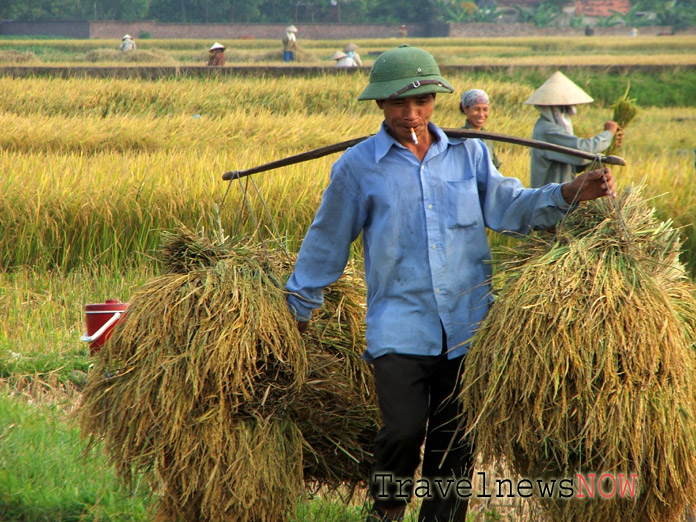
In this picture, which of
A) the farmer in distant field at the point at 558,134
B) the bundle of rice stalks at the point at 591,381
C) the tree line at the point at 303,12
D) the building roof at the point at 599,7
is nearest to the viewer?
the bundle of rice stalks at the point at 591,381

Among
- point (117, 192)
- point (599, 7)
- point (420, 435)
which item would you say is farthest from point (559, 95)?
point (599, 7)

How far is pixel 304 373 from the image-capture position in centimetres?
246

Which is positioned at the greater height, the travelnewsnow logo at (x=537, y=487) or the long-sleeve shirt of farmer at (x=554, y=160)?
the long-sleeve shirt of farmer at (x=554, y=160)

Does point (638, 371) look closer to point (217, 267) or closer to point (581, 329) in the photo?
point (581, 329)

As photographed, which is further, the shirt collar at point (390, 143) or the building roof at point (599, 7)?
the building roof at point (599, 7)

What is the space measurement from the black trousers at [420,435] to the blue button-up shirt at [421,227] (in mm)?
68

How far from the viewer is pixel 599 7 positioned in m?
72.4

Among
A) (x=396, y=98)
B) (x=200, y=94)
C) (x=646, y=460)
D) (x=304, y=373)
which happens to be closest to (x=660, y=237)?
(x=646, y=460)

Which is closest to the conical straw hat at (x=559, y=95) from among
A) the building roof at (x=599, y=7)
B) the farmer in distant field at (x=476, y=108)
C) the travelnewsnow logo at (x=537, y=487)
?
the farmer in distant field at (x=476, y=108)

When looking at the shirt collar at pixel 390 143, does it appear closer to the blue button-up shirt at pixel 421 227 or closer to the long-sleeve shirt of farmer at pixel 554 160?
the blue button-up shirt at pixel 421 227

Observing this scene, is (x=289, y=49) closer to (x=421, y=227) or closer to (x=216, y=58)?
(x=216, y=58)

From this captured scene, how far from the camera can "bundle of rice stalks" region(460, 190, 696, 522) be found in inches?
81.7

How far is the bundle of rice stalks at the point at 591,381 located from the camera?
6.81 feet

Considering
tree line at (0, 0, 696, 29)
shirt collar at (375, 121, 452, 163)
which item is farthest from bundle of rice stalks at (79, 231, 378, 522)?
tree line at (0, 0, 696, 29)
